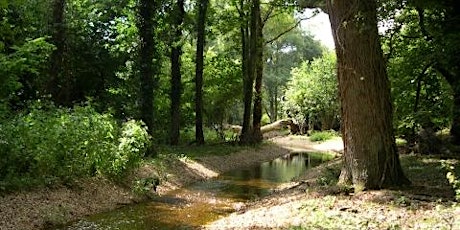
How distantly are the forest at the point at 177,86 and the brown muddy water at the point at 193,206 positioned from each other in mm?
1104

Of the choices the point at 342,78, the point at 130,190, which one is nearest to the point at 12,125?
the point at 130,190

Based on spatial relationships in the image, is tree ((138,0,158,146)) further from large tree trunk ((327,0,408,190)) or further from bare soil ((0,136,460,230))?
large tree trunk ((327,0,408,190))

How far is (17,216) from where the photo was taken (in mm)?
8305

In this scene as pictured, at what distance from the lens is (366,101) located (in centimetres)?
880

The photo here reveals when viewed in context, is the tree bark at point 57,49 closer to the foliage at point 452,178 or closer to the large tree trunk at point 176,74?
the large tree trunk at point 176,74

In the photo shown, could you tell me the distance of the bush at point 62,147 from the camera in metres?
9.56

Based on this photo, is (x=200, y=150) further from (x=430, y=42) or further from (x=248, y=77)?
(x=430, y=42)

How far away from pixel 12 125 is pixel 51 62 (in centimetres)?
761

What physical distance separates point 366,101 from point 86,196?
636cm

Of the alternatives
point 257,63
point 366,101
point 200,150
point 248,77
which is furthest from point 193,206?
point 257,63

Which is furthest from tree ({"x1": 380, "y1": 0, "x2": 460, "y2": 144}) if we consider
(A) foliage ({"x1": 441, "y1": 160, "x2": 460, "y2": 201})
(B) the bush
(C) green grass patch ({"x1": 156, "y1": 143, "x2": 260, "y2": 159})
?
(C) green grass patch ({"x1": 156, "y1": 143, "x2": 260, "y2": 159})

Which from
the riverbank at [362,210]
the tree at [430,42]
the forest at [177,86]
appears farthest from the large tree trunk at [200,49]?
the riverbank at [362,210]

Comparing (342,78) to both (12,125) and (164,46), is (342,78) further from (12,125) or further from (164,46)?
(164,46)

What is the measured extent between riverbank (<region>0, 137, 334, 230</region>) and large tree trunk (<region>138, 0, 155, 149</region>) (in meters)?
1.84
